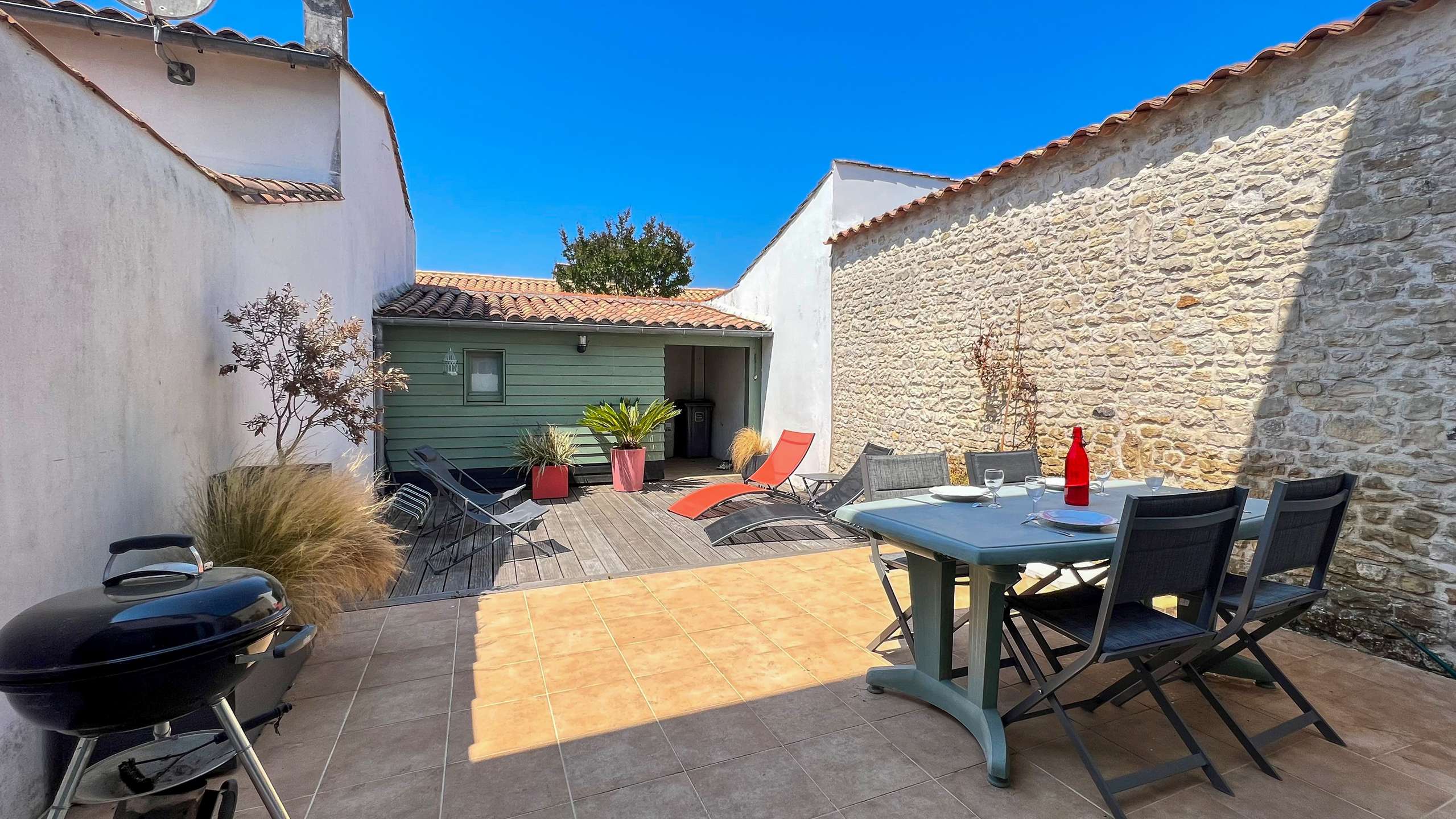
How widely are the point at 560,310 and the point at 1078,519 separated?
25.8ft

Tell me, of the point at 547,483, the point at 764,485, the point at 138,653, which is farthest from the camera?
the point at 547,483

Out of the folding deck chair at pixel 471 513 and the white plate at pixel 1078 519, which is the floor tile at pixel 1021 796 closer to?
the white plate at pixel 1078 519

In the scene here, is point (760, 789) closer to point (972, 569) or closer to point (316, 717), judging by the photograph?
point (972, 569)

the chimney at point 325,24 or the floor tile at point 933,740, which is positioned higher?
the chimney at point 325,24

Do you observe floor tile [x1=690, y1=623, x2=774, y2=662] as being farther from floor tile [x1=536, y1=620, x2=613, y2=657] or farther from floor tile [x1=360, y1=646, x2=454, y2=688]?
floor tile [x1=360, y1=646, x2=454, y2=688]

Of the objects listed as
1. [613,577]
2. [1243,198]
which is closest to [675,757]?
[613,577]

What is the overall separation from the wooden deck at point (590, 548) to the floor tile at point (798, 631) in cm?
130

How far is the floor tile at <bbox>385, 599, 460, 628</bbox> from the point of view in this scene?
3.73m

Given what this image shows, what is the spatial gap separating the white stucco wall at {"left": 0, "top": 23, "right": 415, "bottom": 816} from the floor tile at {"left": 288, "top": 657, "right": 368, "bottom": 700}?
3.03ft

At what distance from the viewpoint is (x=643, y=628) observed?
3.61m

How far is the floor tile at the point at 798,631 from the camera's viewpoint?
11.3 feet

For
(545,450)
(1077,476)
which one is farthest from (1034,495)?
(545,450)

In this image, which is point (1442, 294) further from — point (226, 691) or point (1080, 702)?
point (226, 691)

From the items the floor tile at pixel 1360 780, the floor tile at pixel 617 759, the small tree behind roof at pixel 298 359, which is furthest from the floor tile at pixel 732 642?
the small tree behind roof at pixel 298 359
